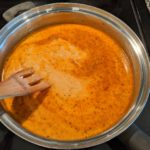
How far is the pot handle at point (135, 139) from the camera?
735 mm

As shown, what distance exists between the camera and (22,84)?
74 centimetres

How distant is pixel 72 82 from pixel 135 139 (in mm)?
241

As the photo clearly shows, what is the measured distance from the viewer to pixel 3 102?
80cm

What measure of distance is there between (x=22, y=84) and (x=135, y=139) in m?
0.33

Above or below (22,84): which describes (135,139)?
below

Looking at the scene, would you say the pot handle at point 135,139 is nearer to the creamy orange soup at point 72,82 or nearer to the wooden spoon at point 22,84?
the creamy orange soup at point 72,82

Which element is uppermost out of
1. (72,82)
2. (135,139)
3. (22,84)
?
(22,84)

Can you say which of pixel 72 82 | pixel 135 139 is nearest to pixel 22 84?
pixel 72 82

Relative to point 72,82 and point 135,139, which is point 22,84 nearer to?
point 72,82

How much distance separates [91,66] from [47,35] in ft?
0.62

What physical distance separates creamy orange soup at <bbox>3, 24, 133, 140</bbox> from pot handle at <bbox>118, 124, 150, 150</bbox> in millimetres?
46

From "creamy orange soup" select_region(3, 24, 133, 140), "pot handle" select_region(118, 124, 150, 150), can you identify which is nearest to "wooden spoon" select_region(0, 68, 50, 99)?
"creamy orange soup" select_region(3, 24, 133, 140)

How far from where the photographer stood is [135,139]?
0.75 metres

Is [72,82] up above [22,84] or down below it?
below
